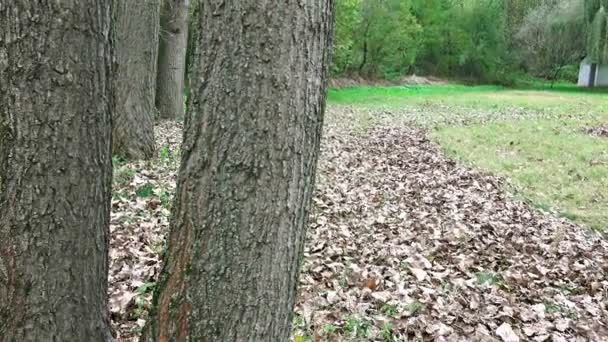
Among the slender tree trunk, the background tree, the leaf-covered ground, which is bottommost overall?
the leaf-covered ground

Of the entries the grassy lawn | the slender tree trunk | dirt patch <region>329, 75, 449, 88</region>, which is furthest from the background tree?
the grassy lawn

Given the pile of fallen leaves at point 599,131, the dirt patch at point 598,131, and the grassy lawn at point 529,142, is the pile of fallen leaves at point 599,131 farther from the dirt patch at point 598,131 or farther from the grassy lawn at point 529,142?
the grassy lawn at point 529,142

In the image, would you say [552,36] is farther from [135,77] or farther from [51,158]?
[51,158]

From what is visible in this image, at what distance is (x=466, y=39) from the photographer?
4278cm

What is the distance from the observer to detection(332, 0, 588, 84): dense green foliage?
3553cm

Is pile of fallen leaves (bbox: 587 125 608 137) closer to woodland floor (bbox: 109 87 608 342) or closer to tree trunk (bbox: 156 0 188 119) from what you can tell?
woodland floor (bbox: 109 87 608 342)

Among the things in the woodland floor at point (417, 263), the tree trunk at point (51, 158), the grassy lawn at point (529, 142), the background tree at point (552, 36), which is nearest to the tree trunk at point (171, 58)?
the woodland floor at point (417, 263)

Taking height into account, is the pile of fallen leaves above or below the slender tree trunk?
below

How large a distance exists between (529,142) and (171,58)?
8617mm

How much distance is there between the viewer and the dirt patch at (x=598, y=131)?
46.6 ft

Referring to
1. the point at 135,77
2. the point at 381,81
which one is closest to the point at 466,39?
the point at 381,81

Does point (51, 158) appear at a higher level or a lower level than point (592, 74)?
lower

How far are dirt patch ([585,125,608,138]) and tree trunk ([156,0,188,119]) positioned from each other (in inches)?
421

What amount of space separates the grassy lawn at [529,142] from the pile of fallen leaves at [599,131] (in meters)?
0.32
